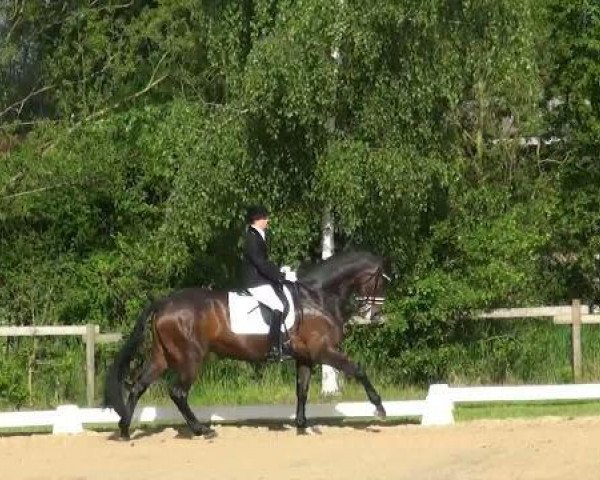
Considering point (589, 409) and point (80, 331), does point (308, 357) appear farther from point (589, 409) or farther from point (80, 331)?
point (80, 331)

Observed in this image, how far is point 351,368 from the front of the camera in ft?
41.7

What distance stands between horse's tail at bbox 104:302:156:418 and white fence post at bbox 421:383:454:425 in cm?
304

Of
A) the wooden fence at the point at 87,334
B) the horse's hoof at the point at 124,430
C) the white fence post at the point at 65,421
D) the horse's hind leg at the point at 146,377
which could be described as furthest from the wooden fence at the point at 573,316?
the white fence post at the point at 65,421

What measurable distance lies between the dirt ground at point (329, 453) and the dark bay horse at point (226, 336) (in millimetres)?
449

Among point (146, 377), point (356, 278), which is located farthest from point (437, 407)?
point (146, 377)

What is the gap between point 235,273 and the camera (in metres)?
18.1

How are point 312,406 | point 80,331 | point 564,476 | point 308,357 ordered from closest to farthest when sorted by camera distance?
point 564,476, point 308,357, point 312,406, point 80,331

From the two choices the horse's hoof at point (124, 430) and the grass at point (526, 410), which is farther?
the grass at point (526, 410)

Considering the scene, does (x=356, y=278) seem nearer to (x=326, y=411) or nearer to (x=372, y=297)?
(x=372, y=297)

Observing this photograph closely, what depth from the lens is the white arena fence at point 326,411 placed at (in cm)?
1320

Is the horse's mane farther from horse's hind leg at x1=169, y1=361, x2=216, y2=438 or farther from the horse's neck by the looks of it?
horse's hind leg at x1=169, y1=361, x2=216, y2=438

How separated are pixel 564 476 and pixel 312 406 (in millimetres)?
4177

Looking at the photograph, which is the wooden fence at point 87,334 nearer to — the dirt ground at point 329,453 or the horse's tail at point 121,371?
the dirt ground at point 329,453

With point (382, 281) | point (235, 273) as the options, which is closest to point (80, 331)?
point (235, 273)
